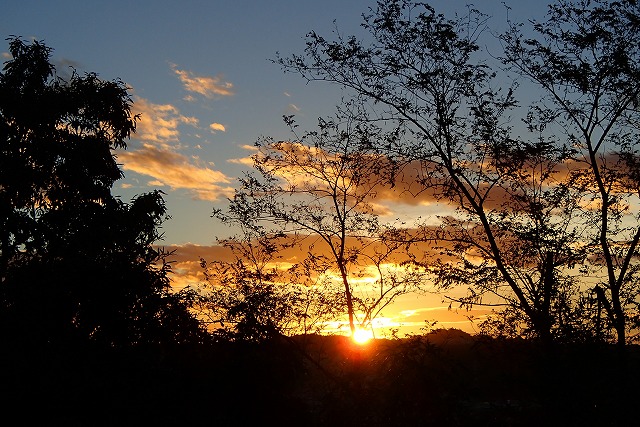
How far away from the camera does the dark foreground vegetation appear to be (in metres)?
18.2

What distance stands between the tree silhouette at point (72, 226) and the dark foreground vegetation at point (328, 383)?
51.0 inches

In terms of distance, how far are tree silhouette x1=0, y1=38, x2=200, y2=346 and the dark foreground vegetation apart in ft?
4.25

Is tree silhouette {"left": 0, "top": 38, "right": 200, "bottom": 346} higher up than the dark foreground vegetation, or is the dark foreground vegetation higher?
tree silhouette {"left": 0, "top": 38, "right": 200, "bottom": 346}

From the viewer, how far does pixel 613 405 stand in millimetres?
17750

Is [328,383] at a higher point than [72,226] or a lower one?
lower

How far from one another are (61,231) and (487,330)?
1816 cm

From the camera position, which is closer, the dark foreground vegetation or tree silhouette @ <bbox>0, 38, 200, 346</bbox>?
the dark foreground vegetation

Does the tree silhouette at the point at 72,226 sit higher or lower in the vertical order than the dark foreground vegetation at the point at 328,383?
higher

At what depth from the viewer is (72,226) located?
27.5 m

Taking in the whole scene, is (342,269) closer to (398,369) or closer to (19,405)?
(398,369)

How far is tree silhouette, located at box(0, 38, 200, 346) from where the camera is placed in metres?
23.7

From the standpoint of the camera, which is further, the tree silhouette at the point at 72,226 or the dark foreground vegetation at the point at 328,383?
the tree silhouette at the point at 72,226

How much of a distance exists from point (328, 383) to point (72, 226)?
1300 cm

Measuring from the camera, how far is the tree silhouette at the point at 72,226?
23.7m
